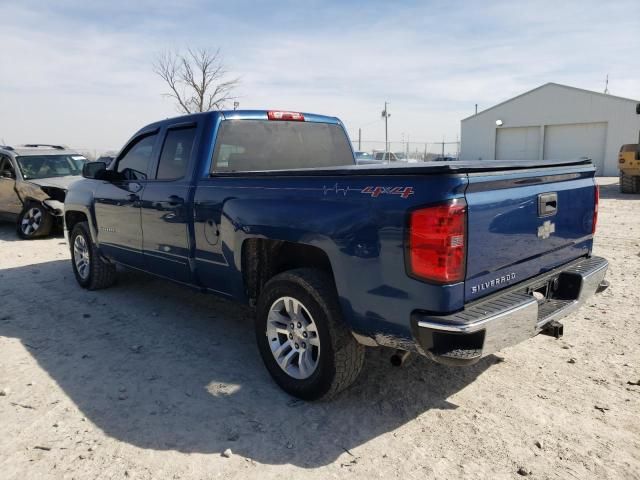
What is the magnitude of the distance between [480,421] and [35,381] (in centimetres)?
314

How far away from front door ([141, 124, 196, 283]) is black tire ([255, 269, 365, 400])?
47.5 inches

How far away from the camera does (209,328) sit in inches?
189

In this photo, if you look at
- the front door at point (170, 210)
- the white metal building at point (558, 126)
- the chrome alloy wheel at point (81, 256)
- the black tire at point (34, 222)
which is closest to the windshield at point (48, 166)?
the black tire at point (34, 222)

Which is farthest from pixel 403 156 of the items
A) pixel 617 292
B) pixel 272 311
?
pixel 272 311

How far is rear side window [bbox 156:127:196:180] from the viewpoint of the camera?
4.33 m

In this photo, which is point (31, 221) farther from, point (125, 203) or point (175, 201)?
point (175, 201)

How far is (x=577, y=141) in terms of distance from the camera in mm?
29906

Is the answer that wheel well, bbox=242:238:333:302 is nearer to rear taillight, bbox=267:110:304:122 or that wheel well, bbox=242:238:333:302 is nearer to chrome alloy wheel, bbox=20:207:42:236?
rear taillight, bbox=267:110:304:122

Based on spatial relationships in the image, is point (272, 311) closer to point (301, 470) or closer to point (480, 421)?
point (301, 470)

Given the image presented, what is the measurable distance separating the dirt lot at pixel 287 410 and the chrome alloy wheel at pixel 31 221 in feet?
18.6

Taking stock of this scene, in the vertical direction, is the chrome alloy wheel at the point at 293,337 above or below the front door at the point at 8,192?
below

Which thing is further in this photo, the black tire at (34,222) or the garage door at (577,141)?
the garage door at (577,141)

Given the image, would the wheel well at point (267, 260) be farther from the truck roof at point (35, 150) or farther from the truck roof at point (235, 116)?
the truck roof at point (35, 150)

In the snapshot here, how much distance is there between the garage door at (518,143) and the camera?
103ft
